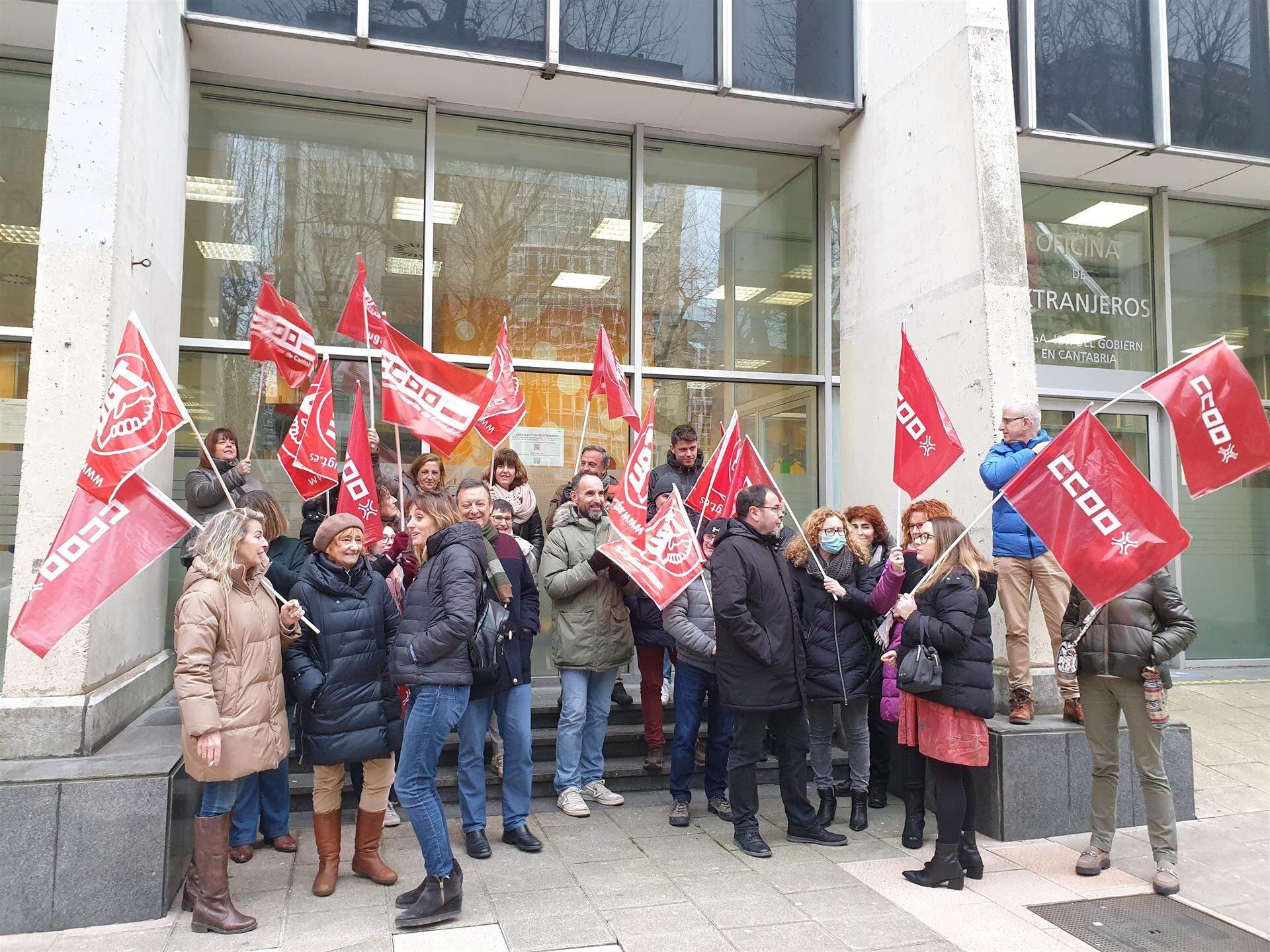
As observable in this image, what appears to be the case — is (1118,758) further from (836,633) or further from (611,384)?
(611,384)

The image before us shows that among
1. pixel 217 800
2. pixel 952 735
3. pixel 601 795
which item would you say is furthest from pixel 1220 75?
pixel 217 800

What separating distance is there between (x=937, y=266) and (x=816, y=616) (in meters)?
3.12

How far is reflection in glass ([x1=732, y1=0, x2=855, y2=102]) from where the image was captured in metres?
8.58

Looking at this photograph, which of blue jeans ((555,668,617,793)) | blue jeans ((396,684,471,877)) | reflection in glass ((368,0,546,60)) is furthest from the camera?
reflection in glass ((368,0,546,60))

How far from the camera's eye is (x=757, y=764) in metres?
5.71

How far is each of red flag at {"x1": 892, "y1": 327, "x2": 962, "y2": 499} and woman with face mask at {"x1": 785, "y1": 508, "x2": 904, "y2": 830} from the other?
56 cm

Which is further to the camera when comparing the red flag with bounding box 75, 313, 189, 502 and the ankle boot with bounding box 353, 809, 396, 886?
the ankle boot with bounding box 353, 809, 396, 886

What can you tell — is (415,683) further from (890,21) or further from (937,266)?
(890,21)

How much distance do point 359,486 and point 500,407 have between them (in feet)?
4.52

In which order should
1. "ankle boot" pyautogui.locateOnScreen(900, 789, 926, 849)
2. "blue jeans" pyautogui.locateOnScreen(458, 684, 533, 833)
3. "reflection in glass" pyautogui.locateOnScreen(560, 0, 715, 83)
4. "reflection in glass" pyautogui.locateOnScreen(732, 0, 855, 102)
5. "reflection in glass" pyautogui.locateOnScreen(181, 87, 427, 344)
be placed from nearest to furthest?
"blue jeans" pyautogui.locateOnScreen(458, 684, 533, 833), "ankle boot" pyautogui.locateOnScreen(900, 789, 926, 849), "reflection in glass" pyautogui.locateOnScreen(560, 0, 715, 83), "reflection in glass" pyautogui.locateOnScreen(181, 87, 427, 344), "reflection in glass" pyautogui.locateOnScreen(732, 0, 855, 102)

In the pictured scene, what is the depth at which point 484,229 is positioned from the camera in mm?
9062

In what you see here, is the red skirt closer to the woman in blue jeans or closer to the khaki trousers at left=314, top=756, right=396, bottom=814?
the woman in blue jeans

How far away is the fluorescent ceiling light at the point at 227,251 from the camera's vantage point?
27.0 ft

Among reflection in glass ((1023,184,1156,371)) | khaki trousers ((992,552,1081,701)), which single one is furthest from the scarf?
reflection in glass ((1023,184,1156,371))
